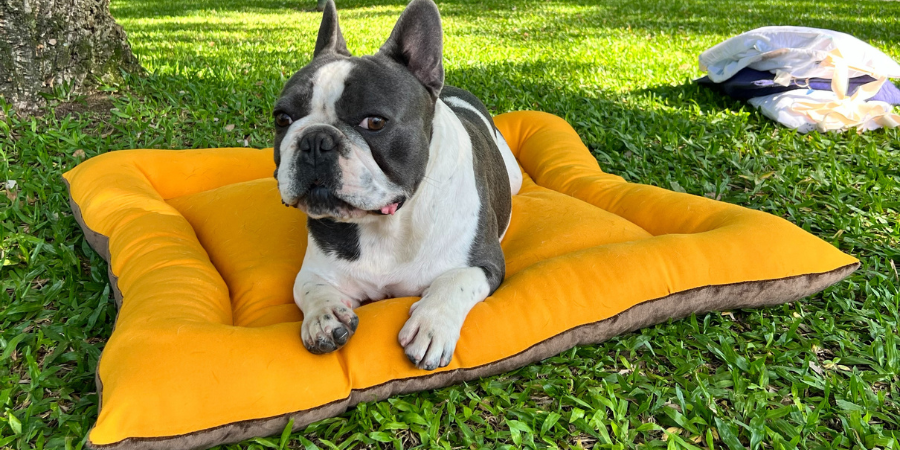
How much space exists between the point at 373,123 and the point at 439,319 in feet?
2.90

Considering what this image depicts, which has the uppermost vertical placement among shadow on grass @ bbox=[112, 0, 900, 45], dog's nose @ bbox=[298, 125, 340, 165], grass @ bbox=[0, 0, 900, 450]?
dog's nose @ bbox=[298, 125, 340, 165]

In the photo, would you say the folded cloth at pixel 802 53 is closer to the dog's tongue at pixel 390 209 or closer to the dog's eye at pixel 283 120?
the dog's tongue at pixel 390 209

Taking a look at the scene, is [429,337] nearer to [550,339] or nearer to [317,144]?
[550,339]

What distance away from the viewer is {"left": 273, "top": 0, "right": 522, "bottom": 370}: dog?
2.67m

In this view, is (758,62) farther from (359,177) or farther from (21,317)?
(21,317)

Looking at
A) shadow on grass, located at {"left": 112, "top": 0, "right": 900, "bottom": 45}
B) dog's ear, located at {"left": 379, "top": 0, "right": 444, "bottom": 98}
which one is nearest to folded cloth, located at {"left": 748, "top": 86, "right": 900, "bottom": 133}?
dog's ear, located at {"left": 379, "top": 0, "right": 444, "bottom": 98}

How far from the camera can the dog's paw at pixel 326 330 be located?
2645mm

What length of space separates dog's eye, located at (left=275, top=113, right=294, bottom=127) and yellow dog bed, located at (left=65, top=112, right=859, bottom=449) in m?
0.90

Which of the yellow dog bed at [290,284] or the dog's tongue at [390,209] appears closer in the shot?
the yellow dog bed at [290,284]

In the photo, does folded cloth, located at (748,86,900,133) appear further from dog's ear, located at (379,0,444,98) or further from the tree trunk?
the tree trunk

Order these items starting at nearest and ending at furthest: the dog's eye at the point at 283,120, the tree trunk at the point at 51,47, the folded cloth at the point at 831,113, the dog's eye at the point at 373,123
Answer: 1. the dog's eye at the point at 373,123
2. the dog's eye at the point at 283,120
3. the tree trunk at the point at 51,47
4. the folded cloth at the point at 831,113

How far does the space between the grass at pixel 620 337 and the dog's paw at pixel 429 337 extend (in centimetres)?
21

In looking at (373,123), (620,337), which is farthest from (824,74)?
(373,123)

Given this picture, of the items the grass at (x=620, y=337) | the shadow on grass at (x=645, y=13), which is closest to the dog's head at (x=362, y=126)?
the grass at (x=620, y=337)
